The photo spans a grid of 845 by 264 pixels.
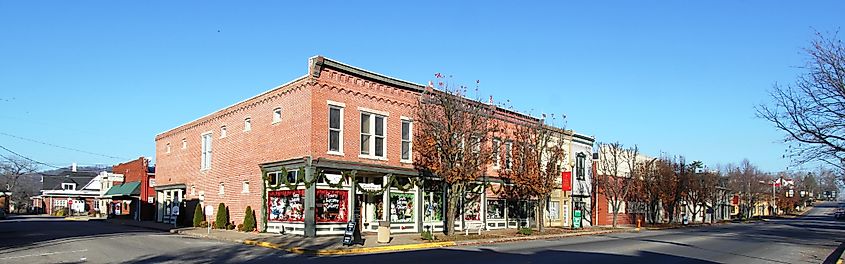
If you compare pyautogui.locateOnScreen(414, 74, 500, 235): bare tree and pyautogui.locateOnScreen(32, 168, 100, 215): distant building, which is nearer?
pyautogui.locateOnScreen(414, 74, 500, 235): bare tree

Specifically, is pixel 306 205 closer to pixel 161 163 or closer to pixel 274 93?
pixel 274 93

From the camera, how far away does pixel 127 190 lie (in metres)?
52.2

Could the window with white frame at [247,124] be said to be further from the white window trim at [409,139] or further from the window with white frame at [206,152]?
the white window trim at [409,139]

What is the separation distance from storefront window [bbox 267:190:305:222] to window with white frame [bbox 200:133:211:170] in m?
9.93

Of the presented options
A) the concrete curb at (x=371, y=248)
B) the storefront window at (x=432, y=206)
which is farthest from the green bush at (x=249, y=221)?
the storefront window at (x=432, y=206)

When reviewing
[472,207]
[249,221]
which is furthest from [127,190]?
[472,207]

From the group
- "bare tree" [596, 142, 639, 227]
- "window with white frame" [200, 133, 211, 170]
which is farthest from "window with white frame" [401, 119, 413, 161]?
"bare tree" [596, 142, 639, 227]

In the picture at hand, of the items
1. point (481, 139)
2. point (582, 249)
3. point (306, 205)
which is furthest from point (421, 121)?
point (582, 249)

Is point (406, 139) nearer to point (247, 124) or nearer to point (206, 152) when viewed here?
point (247, 124)

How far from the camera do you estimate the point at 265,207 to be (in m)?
30.7

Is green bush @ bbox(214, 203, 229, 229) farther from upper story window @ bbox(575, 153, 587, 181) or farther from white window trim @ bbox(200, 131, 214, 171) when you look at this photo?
upper story window @ bbox(575, 153, 587, 181)

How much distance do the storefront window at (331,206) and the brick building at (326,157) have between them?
0.14ft

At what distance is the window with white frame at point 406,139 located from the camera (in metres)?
32.6

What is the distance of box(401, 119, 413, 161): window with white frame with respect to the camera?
32.6 metres
